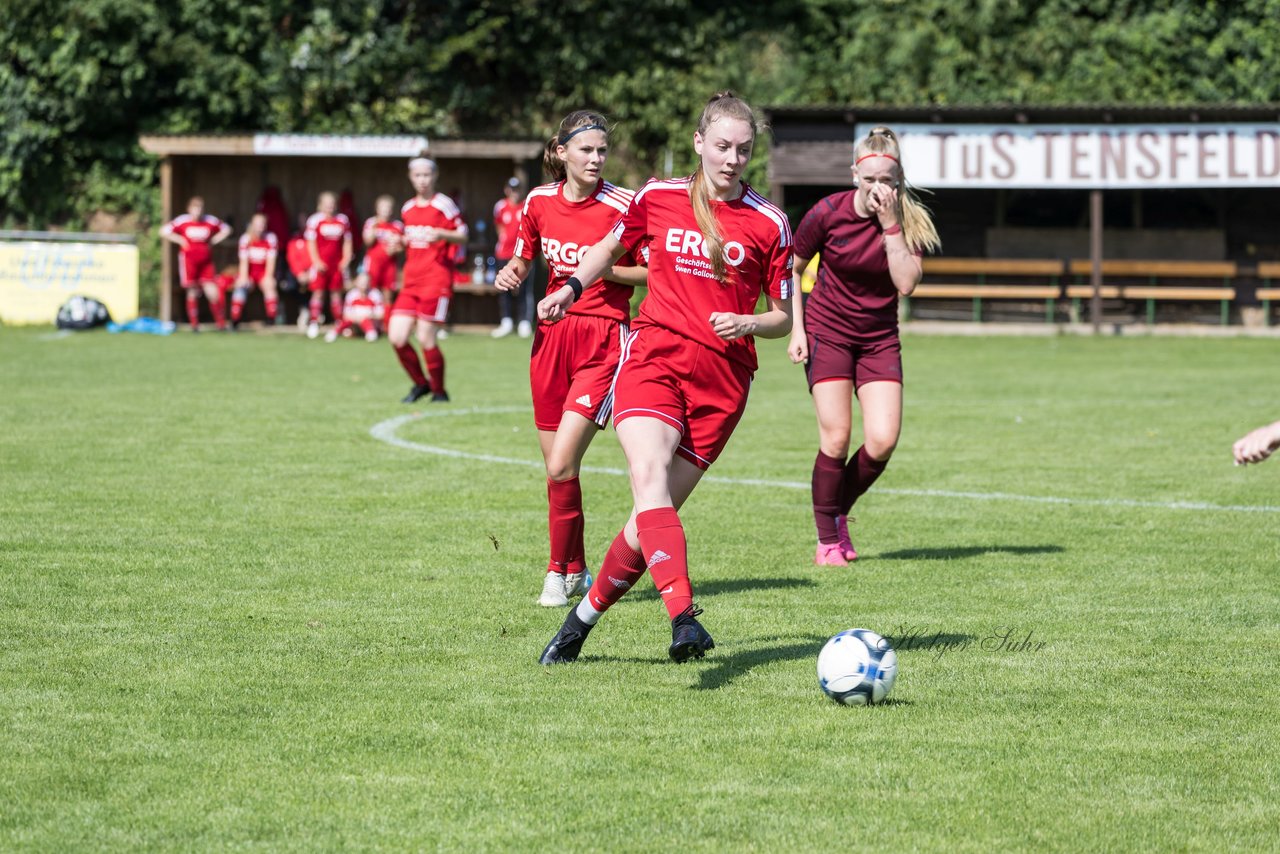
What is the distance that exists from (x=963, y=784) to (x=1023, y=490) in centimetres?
609

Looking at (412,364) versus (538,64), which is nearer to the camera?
(412,364)

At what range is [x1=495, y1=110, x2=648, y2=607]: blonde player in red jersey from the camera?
6.77 meters

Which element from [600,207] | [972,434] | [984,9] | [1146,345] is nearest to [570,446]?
[600,207]

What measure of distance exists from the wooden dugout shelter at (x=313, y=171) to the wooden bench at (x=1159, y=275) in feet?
32.2

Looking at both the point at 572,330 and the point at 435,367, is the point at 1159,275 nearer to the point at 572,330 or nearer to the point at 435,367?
the point at 435,367

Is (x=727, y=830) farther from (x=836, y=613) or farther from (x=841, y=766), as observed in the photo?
(x=836, y=613)

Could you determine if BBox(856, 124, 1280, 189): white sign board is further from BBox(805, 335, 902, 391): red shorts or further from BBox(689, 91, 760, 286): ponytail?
BBox(689, 91, 760, 286): ponytail

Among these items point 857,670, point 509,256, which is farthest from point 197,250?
point 857,670

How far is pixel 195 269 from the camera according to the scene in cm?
2697

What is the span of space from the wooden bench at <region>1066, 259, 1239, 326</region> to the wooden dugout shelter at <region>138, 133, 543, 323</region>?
9.82m

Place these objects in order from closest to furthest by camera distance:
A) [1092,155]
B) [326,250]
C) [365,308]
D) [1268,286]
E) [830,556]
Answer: [830,556] < [365,308] < [326,250] < [1092,155] < [1268,286]

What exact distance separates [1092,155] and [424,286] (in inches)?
625

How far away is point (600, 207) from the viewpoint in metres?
7.09

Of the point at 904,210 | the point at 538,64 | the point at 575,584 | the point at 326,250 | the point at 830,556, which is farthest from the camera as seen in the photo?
the point at 538,64
